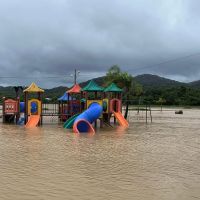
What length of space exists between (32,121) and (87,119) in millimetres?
4308

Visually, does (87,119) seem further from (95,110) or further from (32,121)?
(32,121)

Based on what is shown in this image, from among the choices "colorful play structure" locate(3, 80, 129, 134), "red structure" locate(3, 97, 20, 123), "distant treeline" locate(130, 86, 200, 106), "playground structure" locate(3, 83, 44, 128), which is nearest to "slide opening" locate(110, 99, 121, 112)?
"colorful play structure" locate(3, 80, 129, 134)

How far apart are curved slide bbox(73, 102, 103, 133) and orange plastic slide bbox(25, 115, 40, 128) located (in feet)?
11.2

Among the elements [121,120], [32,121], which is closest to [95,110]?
[121,120]

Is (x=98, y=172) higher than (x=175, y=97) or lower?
lower

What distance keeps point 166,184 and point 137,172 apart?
116 centimetres

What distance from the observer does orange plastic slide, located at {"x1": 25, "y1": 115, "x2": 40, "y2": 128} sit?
21.6 metres

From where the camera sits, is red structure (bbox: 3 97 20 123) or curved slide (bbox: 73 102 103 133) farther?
red structure (bbox: 3 97 20 123)

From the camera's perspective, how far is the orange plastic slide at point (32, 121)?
21578mm

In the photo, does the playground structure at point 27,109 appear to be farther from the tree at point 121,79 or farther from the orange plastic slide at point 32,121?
A: the tree at point 121,79

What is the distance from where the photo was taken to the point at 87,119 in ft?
64.0

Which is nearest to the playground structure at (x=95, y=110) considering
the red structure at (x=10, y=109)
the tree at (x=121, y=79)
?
the red structure at (x=10, y=109)

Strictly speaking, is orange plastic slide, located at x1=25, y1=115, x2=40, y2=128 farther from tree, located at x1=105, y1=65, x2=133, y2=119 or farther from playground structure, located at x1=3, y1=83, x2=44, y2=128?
tree, located at x1=105, y1=65, x2=133, y2=119

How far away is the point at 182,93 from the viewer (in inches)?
3423
